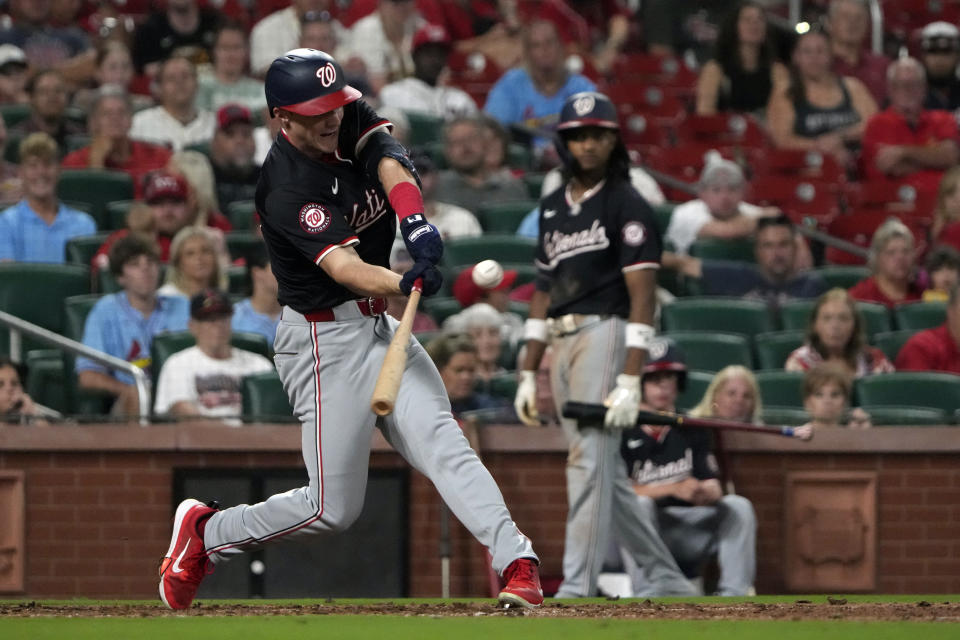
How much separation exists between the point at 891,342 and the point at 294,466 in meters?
3.42

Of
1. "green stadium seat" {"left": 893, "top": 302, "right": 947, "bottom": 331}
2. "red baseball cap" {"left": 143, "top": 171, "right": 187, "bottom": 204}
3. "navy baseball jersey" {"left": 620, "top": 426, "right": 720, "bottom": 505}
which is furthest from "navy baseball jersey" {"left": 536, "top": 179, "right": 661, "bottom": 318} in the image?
"red baseball cap" {"left": 143, "top": 171, "right": 187, "bottom": 204}

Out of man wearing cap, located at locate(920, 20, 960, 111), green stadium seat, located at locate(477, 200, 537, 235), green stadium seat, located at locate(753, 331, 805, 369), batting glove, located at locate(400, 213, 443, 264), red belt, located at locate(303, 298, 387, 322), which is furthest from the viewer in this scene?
man wearing cap, located at locate(920, 20, 960, 111)

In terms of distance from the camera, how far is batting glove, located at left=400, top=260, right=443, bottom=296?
14.9 ft

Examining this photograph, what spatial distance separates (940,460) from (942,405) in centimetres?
82

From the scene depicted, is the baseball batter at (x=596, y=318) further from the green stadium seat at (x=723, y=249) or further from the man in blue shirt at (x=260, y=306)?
the green stadium seat at (x=723, y=249)


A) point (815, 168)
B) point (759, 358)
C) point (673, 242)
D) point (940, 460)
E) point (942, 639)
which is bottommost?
point (942, 639)

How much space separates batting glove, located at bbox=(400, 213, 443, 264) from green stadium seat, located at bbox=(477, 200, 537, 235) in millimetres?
5146

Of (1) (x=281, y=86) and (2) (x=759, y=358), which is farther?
(2) (x=759, y=358)

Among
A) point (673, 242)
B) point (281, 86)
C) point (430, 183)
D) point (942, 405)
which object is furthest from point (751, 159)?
point (281, 86)

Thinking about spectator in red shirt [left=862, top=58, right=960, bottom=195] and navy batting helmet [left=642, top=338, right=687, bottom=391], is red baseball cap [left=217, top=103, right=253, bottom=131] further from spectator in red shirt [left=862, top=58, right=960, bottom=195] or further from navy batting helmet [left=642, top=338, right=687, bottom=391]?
spectator in red shirt [left=862, top=58, right=960, bottom=195]

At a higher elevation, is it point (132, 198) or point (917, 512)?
point (132, 198)

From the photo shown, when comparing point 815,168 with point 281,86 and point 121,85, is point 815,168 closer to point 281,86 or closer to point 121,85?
point 121,85

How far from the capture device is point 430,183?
9305mm

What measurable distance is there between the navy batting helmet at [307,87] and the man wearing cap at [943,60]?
8.51m
